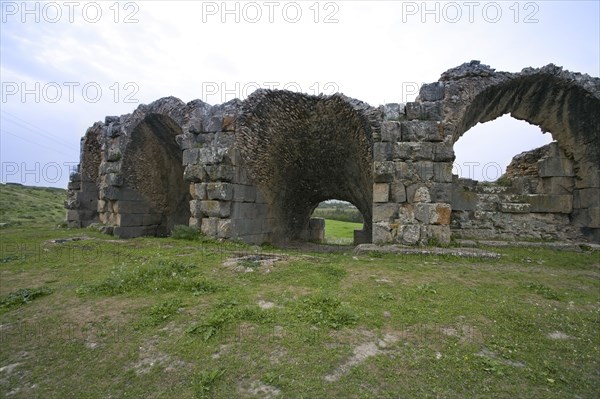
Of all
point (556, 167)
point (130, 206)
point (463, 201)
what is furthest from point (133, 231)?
point (556, 167)

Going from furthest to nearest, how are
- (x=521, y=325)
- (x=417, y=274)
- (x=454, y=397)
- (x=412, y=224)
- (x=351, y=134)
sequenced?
1. (x=351, y=134)
2. (x=412, y=224)
3. (x=417, y=274)
4. (x=521, y=325)
5. (x=454, y=397)

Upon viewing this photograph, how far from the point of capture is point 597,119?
932 cm

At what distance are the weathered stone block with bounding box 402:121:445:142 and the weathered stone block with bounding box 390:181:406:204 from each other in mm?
1154

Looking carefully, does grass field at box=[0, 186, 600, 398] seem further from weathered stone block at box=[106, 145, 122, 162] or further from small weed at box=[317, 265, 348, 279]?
weathered stone block at box=[106, 145, 122, 162]

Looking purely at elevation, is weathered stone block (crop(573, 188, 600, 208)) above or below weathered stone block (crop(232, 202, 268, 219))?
above

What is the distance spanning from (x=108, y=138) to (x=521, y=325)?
47.9ft

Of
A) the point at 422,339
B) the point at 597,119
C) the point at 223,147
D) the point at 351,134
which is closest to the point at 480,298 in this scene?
the point at 422,339

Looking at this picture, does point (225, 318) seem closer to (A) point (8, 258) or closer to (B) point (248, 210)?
(A) point (8, 258)

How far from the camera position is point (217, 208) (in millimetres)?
9625

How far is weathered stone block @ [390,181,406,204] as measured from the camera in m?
8.38

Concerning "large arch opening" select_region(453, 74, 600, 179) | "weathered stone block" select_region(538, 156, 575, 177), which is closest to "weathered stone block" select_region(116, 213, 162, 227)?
"large arch opening" select_region(453, 74, 600, 179)

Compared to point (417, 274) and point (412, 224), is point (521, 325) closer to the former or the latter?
point (417, 274)

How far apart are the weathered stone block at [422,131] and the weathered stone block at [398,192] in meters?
1.15

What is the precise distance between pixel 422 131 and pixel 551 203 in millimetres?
5277
